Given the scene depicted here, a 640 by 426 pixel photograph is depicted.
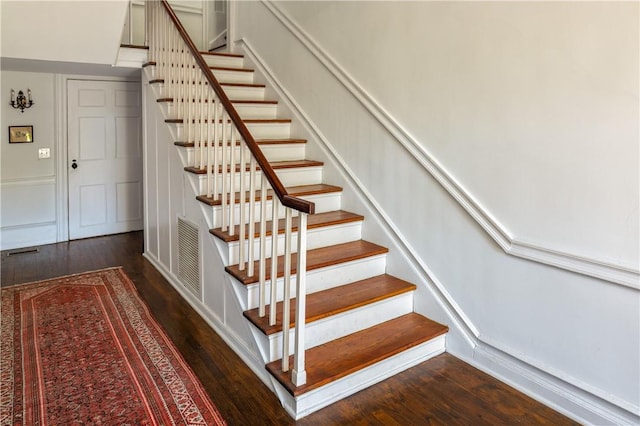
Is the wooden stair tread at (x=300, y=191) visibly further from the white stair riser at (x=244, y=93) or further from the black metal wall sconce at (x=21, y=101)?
the black metal wall sconce at (x=21, y=101)

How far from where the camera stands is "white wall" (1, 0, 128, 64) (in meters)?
3.57

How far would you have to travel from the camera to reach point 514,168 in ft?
8.04

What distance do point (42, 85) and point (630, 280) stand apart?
18.9 feet

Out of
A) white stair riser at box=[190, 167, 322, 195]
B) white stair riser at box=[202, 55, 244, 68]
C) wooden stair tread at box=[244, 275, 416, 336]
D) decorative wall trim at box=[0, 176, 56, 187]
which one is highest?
white stair riser at box=[202, 55, 244, 68]

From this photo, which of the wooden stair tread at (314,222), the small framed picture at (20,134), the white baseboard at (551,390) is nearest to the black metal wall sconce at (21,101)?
the small framed picture at (20,134)

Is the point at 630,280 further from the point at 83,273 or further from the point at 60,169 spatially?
the point at 60,169

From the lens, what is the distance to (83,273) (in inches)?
168

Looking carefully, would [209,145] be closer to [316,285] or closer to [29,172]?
[316,285]

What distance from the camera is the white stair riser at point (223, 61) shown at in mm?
4641

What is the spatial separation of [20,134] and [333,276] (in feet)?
13.8

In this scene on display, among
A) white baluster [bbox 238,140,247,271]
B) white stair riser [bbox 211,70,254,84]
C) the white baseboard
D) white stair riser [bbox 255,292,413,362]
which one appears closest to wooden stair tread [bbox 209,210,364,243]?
white baluster [bbox 238,140,247,271]

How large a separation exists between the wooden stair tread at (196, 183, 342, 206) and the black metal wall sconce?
Answer: 10.2 feet

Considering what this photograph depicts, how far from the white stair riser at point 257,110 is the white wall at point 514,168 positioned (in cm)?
98

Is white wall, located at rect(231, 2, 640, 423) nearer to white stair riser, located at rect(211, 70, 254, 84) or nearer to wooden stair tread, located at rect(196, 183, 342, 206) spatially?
wooden stair tread, located at rect(196, 183, 342, 206)
